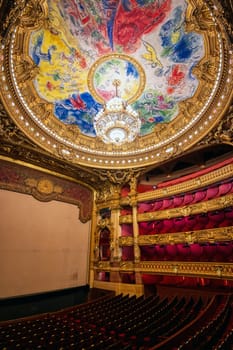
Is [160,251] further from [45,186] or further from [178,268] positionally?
[45,186]

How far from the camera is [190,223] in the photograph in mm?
8398

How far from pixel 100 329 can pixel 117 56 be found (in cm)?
836

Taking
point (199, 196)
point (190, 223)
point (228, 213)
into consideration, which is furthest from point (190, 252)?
point (199, 196)

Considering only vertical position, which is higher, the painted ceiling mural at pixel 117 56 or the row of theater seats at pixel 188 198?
the painted ceiling mural at pixel 117 56

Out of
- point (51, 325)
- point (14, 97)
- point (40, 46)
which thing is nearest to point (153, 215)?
point (51, 325)

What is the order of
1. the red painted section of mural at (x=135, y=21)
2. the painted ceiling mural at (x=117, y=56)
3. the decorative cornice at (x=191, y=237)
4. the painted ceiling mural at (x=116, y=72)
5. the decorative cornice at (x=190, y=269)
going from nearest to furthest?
1. the painted ceiling mural at (x=116, y=72)
2. the red painted section of mural at (x=135, y=21)
3. the painted ceiling mural at (x=117, y=56)
4. the decorative cornice at (x=190, y=269)
5. the decorative cornice at (x=191, y=237)

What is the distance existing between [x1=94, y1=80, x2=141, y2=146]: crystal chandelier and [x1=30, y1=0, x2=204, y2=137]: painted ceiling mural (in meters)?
2.16

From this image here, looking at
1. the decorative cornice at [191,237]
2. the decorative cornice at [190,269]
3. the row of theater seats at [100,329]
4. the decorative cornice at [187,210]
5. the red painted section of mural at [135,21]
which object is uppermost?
the red painted section of mural at [135,21]

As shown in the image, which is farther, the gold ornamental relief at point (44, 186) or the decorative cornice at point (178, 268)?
the gold ornamental relief at point (44, 186)

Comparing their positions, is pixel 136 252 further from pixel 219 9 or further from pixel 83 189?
pixel 219 9

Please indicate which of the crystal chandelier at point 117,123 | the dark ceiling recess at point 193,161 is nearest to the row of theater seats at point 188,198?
the dark ceiling recess at point 193,161

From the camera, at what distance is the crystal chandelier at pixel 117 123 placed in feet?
22.0

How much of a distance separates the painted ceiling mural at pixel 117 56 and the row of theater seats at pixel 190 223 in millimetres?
4348

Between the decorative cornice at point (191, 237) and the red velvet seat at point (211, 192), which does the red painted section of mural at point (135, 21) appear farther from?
→ the decorative cornice at point (191, 237)
